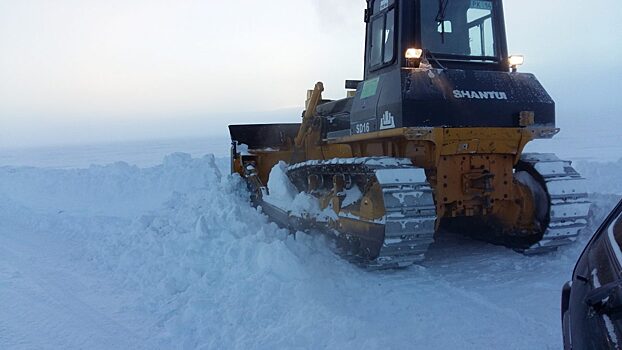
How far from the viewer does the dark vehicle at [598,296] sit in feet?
5.73

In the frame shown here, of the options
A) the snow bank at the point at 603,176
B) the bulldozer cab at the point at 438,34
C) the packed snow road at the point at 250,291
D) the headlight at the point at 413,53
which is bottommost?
the packed snow road at the point at 250,291

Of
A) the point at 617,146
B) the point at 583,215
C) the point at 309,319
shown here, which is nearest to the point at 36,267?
the point at 309,319

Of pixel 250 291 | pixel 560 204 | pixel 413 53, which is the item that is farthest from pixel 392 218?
pixel 560 204

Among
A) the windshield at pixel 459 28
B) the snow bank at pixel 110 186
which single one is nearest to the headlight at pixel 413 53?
the windshield at pixel 459 28

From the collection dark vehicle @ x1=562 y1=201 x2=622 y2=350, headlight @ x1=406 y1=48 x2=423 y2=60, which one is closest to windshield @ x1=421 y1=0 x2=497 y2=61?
headlight @ x1=406 y1=48 x2=423 y2=60

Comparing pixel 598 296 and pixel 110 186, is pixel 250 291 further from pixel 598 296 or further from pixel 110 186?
pixel 110 186

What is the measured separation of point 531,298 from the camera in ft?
16.0

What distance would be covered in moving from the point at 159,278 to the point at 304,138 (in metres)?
4.27

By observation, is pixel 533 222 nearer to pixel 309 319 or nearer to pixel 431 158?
pixel 431 158

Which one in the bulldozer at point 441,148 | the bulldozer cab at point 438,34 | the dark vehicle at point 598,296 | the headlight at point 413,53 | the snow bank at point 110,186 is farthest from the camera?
the snow bank at point 110,186

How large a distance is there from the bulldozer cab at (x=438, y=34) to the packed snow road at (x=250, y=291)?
7.43 feet

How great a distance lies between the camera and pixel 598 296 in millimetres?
1865

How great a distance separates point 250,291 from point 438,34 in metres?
3.50

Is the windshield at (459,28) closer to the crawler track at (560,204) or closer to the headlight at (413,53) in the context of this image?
the headlight at (413,53)
